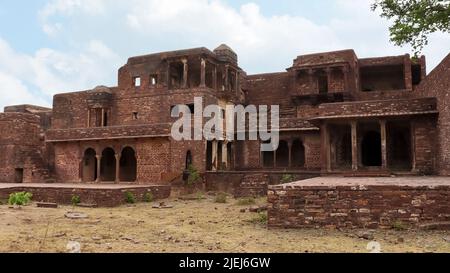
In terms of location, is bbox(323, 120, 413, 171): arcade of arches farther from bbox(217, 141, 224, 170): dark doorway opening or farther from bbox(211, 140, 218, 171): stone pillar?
bbox(217, 141, 224, 170): dark doorway opening

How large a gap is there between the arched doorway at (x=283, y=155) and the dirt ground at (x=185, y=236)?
15321mm

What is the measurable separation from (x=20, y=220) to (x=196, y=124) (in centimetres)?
1193

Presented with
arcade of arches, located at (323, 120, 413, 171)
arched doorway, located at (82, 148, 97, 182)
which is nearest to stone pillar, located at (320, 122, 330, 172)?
arcade of arches, located at (323, 120, 413, 171)

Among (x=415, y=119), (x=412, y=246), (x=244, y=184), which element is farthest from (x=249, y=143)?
(x=412, y=246)

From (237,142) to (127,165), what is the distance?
274 inches

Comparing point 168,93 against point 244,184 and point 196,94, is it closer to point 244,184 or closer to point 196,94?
point 196,94

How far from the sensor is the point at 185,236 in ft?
29.5

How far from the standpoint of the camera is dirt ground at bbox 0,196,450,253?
748 cm

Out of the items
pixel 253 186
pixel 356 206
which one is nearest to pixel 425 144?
pixel 253 186

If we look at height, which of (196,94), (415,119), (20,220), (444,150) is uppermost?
(196,94)

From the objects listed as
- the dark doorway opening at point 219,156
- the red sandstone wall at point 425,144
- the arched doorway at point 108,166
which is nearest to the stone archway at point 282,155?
the dark doorway opening at point 219,156

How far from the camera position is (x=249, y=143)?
26078 mm

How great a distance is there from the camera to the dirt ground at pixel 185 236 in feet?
24.5

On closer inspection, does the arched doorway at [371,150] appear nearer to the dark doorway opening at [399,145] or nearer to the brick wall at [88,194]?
the dark doorway opening at [399,145]
